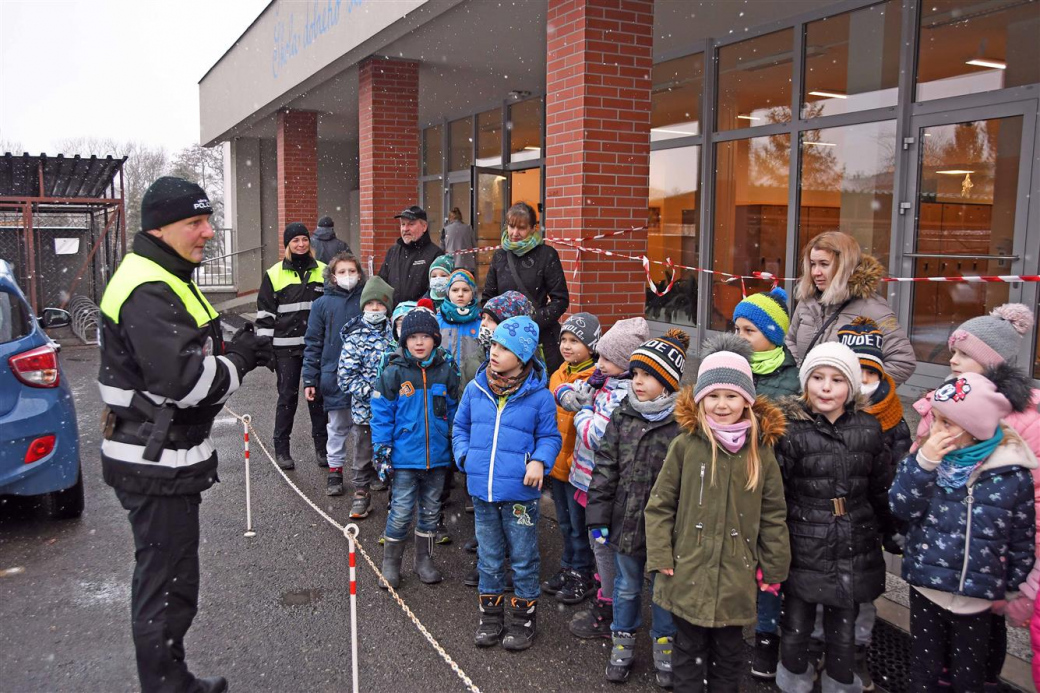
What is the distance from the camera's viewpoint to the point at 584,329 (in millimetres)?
4453

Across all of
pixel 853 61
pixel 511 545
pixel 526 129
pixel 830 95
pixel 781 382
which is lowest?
pixel 511 545

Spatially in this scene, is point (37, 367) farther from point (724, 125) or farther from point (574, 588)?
point (724, 125)

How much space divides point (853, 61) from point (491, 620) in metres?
7.73

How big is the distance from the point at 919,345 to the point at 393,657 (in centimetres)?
674

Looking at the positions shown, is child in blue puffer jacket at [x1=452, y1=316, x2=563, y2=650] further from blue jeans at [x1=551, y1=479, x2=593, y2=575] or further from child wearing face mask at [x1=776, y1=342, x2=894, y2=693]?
child wearing face mask at [x1=776, y1=342, x2=894, y2=693]

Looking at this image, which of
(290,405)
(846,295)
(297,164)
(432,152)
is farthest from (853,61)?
(432,152)

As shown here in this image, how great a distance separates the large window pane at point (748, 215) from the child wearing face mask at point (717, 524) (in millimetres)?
7377

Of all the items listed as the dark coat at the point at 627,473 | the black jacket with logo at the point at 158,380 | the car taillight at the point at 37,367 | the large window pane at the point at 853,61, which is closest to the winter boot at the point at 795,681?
the dark coat at the point at 627,473

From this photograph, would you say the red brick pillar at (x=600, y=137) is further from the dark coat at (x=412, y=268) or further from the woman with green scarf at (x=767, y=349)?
the woman with green scarf at (x=767, y=349)

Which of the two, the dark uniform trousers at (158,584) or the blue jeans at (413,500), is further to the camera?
the blue jeans at (413,500)

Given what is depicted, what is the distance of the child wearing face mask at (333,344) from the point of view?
249 inches

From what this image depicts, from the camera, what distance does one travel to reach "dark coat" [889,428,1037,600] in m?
3.00

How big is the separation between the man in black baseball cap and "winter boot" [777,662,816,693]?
14.1 feet

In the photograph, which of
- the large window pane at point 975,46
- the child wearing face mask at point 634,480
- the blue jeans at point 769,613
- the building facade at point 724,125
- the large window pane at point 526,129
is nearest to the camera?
the child wearing face mask at point 634,480
